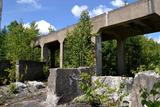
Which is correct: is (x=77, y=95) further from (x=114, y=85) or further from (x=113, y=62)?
(x=113, y=62)

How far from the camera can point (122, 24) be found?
1702 centimetres

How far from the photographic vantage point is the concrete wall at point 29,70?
69.4 feet

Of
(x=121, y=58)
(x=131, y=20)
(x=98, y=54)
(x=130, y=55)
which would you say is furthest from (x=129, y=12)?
(x=130, y=55)

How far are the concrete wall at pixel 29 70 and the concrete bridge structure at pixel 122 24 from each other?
96.9 inches

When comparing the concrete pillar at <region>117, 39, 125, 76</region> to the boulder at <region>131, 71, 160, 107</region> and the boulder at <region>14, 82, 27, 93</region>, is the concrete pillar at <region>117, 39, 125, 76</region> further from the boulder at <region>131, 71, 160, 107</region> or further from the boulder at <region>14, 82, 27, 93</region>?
the boulder at <region>131, 71, 160, 107</region>

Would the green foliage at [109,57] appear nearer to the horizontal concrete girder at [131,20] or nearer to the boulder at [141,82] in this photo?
the horizontal concrete girder at [131,20]

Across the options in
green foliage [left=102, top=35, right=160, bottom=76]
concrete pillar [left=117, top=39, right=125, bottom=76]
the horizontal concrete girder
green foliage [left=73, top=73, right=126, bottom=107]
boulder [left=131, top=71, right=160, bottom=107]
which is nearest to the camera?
boulder [left=131, top=71, right=160, bottom=107]

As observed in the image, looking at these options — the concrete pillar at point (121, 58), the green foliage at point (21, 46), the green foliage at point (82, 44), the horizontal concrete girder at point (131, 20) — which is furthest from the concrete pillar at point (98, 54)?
the green foliage at point (21, 46)

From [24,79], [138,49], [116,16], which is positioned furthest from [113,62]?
[116,16]

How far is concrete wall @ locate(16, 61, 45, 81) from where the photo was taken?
21.2 metres

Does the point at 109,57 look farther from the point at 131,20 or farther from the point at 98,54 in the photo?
the point at 131,20

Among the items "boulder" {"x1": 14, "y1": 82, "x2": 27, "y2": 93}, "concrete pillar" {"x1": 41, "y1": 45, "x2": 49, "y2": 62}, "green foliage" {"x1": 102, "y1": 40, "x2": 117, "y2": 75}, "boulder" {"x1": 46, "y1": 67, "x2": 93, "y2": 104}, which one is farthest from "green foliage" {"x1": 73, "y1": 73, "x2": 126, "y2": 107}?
"green foliage" {"x1": 102, "y1": 40, "x2": 117, "y2": 75}

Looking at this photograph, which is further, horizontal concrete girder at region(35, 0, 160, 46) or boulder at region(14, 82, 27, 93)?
boulder at region(14, 82, 27, 93)

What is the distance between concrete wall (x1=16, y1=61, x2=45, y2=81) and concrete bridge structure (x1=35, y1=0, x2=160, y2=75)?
2461 millimetres
